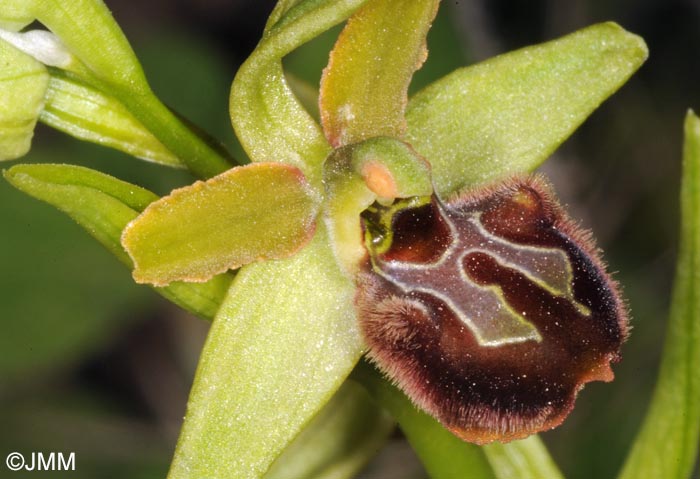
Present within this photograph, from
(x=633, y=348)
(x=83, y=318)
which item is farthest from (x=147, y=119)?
(x=633, y=348)

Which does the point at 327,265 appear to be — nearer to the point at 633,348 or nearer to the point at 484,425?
the point at 484,425

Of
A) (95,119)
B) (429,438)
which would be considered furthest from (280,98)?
(429,438)

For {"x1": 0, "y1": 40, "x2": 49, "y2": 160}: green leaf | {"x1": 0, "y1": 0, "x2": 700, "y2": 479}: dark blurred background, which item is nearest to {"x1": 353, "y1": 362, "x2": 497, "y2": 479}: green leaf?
{"x1": 0, "y1": 40, "x2": 49, "y2": 160}: green leaf

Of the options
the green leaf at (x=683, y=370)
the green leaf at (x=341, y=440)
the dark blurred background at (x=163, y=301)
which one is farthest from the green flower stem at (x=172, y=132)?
the dark blurred background at (x=163, y=301)

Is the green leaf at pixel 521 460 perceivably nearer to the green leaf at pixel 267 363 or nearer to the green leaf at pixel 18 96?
the green leaf at pixel 267 363

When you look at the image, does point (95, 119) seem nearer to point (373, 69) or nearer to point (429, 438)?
point (373, 69)

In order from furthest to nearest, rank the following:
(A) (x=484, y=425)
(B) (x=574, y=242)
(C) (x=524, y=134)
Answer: (C) (x=524, y=134)
(B) (x=574, y=242)
(A) (x=484, y=425)
